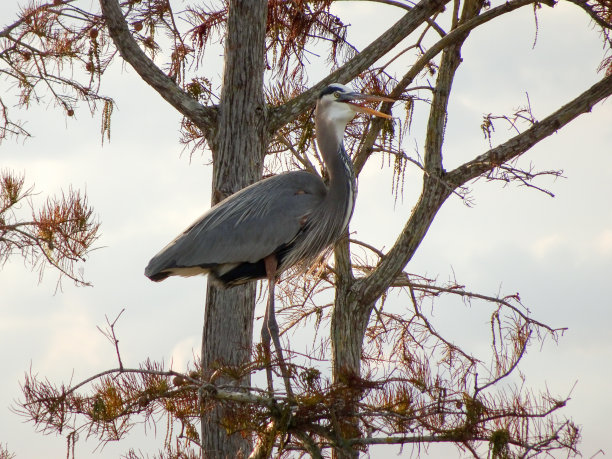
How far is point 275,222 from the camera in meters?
→ 5.77

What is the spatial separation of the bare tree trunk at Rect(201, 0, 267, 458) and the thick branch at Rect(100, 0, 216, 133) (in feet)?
0.40

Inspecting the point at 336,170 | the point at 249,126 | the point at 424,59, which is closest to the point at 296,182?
the point at 336,170

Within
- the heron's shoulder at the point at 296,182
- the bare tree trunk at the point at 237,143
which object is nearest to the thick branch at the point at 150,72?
the bare tree trunk at the point at 237,143

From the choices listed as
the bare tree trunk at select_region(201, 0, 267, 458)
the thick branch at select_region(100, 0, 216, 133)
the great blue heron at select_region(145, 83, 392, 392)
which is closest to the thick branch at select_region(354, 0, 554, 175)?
the great blue heron at select_region(145, 83, 392, 392)

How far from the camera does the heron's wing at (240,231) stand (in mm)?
5695

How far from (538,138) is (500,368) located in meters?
2.50

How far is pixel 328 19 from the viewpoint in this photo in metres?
7.23

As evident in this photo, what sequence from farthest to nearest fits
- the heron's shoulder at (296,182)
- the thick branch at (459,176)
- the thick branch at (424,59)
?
the thick branch at (424,59) → the thick branch at (459,176) → the heron's shoulder at (296,182)

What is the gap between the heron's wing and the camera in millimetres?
5695

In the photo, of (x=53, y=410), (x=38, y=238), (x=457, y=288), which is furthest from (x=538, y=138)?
(x=53, y=410)

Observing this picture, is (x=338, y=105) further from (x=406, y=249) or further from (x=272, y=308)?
(x=272, y=308)

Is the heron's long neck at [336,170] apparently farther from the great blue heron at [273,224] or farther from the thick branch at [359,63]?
the thick branch at [359,63]

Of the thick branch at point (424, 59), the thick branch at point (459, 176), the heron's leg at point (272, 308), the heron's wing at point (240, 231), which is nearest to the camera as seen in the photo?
the heron's leg at point (272, 308)

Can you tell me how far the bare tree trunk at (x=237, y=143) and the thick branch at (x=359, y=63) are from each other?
0.49ft
